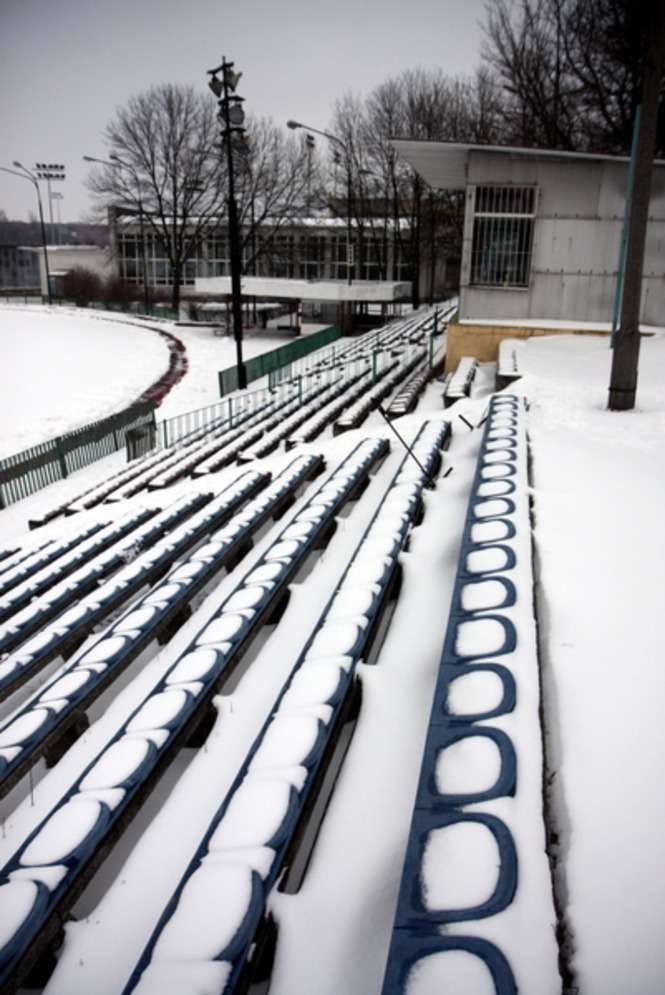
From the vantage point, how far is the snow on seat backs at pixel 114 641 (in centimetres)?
373

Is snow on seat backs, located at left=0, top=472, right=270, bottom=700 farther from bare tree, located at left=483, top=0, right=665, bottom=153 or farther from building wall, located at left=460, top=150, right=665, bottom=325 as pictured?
bare tree, located at left=483, top=0, right=665, bottom=153

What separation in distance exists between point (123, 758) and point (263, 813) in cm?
100

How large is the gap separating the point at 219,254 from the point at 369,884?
59.2 m

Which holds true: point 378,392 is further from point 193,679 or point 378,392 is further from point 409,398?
point 193,679

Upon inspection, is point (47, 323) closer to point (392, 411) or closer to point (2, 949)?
point (392, 411)

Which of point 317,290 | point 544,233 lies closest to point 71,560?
point 544,233

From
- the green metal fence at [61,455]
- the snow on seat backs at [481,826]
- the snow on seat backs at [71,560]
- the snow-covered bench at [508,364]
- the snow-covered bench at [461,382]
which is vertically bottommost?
the green metal fence at [61,455]

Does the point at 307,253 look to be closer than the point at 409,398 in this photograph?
No

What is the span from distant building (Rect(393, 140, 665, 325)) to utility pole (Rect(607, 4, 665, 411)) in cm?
638

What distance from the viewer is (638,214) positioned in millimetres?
7305

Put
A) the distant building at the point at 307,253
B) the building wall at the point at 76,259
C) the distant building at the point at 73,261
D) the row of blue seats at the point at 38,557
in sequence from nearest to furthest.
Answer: the row of blue seats at the point at 38,557
the distant building at the point at 307,253
the distant building at the point at 73,261
the building wall at the point at 76,259

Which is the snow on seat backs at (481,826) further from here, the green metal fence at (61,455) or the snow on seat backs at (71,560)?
the green metal fence at (61,455)

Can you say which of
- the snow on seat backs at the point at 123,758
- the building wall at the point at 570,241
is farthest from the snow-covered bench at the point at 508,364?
the snow on seat backs at the point at 123,758

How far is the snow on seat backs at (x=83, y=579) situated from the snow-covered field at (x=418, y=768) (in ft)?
3.37
